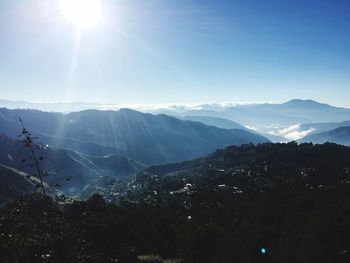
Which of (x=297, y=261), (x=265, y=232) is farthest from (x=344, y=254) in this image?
(x=265, y=232)

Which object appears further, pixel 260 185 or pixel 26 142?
pixel 260 185

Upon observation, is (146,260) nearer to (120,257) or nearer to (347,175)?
(120,257)

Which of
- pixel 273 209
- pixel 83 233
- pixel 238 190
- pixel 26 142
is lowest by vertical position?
pixel 238 190

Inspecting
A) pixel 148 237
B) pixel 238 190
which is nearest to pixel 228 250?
pixel 148 237

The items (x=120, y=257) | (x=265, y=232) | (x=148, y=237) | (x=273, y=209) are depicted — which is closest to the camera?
(x=120, y=257)

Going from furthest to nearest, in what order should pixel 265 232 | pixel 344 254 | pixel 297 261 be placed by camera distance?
→ pixel 265 232
pixel 344 254
pixel 297 261

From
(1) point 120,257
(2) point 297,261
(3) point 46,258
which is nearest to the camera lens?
(3) point 46,258

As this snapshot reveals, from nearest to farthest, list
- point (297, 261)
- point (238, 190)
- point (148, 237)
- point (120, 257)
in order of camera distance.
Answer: point (120, 257) < point (297, 261) < point (148, 237) < point (238, 190)

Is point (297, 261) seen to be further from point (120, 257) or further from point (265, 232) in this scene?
point (265, 232)

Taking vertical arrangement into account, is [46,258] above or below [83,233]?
above

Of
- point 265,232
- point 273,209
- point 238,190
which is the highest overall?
point 265,232
